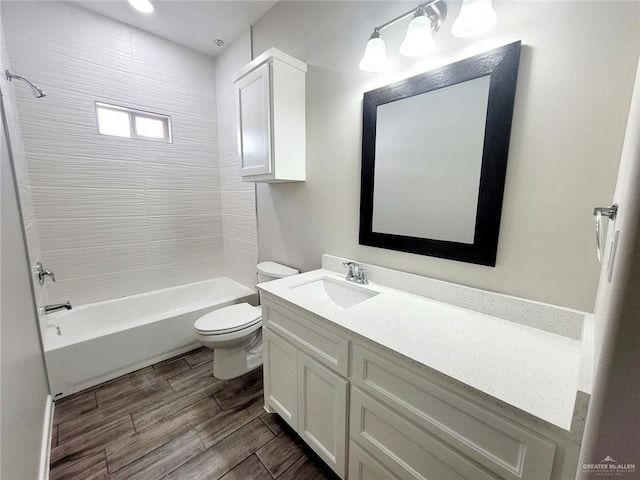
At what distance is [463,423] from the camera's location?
72 centimetres

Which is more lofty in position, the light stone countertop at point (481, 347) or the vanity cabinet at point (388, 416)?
the light stone countertop at point (481, 347)

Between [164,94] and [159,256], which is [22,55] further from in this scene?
[159,256]

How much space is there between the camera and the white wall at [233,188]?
8.29ft

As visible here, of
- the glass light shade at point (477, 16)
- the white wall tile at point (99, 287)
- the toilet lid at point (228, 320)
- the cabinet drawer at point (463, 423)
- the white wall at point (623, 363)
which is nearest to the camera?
the white wall at point (623, 363)

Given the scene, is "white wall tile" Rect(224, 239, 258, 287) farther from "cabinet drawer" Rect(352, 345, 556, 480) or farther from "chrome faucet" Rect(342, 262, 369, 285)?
"cabinet drawer" Rect(352, 345, 556, 480)

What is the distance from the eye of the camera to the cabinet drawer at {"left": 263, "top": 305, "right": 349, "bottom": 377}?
1043mm

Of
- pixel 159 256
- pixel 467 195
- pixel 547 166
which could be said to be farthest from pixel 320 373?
pixel 159 256

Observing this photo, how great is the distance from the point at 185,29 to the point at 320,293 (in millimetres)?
2571

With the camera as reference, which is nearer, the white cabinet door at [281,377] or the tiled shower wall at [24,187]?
the white cabinet door at [281,377]

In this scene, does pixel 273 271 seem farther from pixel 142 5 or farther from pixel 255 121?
pixel 142 5

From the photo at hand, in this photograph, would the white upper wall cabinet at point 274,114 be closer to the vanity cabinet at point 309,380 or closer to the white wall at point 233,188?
the white wall at point 233,188

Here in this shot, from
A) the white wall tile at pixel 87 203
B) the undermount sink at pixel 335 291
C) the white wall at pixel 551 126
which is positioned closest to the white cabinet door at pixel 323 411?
the undermount sink at pixel 335 291

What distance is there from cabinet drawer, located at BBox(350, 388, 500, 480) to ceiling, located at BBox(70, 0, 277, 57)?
267 centimetres

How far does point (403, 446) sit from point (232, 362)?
1.44 m
